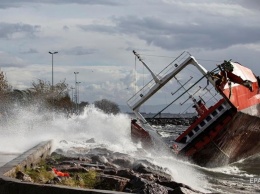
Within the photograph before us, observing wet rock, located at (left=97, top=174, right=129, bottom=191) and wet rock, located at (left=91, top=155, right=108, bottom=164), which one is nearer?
wet rock, located at (left=97, top=174, right=129, bottom=191)

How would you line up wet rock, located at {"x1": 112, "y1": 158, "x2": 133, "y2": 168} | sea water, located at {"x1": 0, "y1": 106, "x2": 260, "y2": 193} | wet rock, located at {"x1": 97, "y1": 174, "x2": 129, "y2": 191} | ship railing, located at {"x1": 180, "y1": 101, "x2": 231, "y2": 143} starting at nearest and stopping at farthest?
wet rock, located at {"x1": 97, "y1": 174, "x2": 129, "y2": 191} < wet rock, located at {"x1": 112, "y1": 158, "x2": 133, "y2": 168} < sea water, located at {"x1": 0, "y1": 106, "x2": 260, "y2": 193} < ship railing, located at {"x1": 180, "y1": 101, "x2": 231, "y2": 143}

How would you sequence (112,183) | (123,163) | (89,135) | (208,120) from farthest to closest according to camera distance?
(89,135), (208,120), (123,163), (112,183)

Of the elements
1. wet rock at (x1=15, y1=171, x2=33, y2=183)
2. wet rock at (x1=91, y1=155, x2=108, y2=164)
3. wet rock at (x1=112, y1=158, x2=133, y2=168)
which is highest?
wet rock at (x1=91, y1=155, x2=108, y2=164)

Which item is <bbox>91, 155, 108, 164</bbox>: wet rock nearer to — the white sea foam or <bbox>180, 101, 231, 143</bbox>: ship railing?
the white sea foam

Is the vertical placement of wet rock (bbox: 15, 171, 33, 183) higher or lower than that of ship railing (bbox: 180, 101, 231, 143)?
lower

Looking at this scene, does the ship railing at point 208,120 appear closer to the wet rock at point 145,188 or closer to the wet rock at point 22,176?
the wet rock at point 145,188

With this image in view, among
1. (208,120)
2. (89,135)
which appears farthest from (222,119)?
(89,135)

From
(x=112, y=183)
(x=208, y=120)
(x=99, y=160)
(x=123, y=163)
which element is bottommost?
(x=112, y=183)

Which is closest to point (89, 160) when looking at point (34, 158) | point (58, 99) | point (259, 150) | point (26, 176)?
point (34, 158)

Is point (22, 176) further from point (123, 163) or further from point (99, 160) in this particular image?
point (99, 160)

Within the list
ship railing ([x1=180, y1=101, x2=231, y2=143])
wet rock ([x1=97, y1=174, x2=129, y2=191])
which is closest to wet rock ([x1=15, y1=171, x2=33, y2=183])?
wet rock ([x1=97, y1=174, x2=129, y2=191])

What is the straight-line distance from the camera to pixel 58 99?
→ 102812 millimetres

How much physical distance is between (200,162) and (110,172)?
11385 mm

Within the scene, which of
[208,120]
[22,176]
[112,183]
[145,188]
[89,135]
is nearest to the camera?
[145,188]
